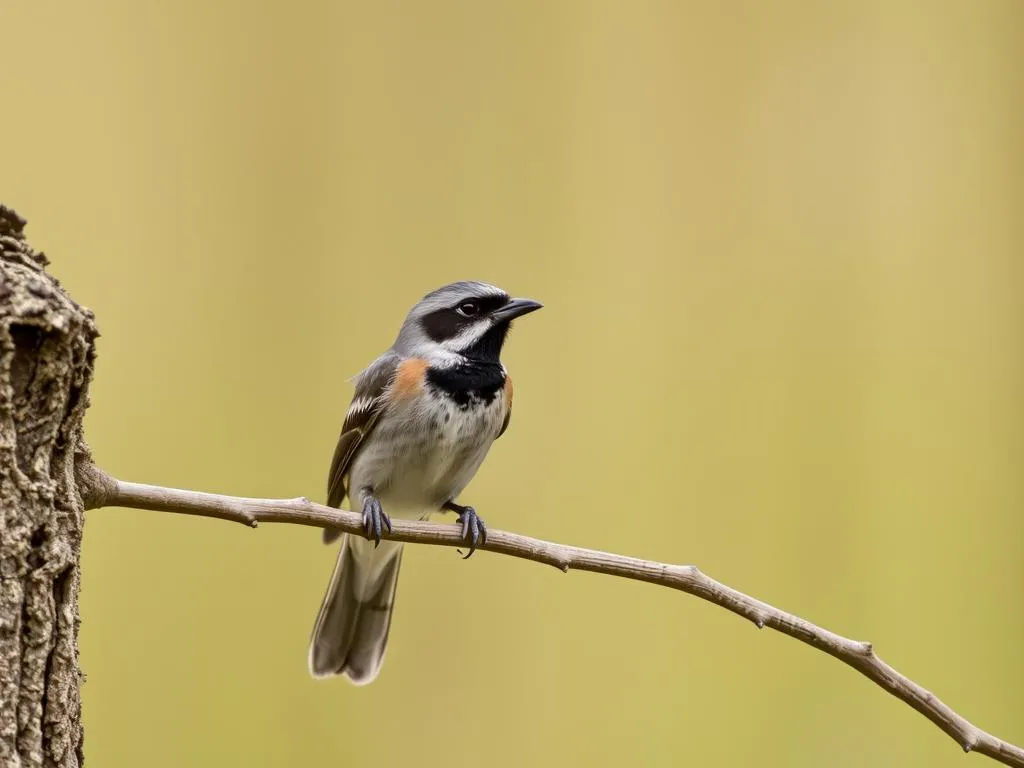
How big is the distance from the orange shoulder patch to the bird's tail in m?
0.52

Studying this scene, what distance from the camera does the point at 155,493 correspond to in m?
1.47

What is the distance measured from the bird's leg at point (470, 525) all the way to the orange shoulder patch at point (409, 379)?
359 millimetres

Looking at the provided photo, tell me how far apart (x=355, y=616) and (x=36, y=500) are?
184 centimetres

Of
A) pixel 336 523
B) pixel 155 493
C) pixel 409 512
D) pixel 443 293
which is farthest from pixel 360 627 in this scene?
pixel 155 493

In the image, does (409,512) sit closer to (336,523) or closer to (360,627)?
(360,627)

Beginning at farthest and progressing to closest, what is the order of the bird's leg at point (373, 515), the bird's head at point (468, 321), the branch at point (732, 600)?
the bird's head at point (468, 321)
the bird's leg at point (373, 515)
the branch at point (732, 600)

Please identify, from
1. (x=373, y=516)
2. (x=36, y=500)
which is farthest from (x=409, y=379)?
(x=36, y=500)

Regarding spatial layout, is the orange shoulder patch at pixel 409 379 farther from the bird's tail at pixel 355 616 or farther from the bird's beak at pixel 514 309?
the bird's tail at pixel 355 616

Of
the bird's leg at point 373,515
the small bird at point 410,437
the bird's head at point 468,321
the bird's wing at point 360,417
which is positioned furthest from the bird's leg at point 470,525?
the bird's head at point 468,321

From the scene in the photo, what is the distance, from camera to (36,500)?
126 centimetres

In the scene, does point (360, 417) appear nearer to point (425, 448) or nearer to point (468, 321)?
point (425, 448)

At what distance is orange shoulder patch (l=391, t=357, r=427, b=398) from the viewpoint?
2.80 m

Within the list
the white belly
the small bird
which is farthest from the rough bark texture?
the white belly

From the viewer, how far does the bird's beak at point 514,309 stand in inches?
113
